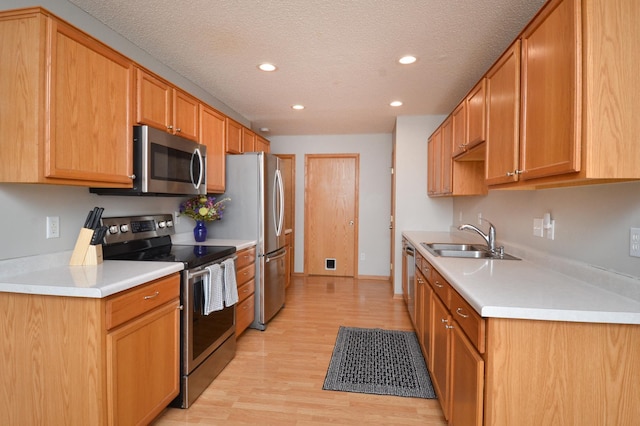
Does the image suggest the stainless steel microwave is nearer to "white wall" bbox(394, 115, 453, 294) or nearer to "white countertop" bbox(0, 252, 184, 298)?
"white countertop" bbox(0, 252, 184, 298)

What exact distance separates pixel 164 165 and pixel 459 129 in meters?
2.28

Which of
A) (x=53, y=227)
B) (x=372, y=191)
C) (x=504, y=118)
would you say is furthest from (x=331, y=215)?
(x=53, y=227)

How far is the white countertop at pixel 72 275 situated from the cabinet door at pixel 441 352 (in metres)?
1.54

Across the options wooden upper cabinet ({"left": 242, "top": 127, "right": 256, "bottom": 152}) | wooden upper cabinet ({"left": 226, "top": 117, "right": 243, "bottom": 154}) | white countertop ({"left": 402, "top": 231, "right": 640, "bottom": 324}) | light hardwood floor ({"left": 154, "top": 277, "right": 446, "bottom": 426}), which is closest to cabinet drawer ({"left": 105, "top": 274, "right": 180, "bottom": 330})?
light hardwood floor ({"left": 154, "top": 277, "right": 446, "bottom": 426})

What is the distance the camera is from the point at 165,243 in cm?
279

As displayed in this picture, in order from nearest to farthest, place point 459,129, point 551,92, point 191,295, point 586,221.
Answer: point 551,92 < point 586,221 < point 191,295 < point 459,129

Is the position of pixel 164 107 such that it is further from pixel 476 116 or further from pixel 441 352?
pixel 441 352

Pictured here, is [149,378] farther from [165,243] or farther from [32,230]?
[165,243]

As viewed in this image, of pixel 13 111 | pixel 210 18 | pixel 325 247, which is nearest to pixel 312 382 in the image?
pixel 13 111

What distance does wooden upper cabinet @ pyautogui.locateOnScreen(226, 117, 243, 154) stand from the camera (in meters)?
3.35

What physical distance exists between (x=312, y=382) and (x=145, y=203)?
186 centimetres

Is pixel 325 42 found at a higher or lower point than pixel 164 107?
higher

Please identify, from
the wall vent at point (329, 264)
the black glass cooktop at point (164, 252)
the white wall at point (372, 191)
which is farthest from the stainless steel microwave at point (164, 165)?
the wall vent at point (329, 264)

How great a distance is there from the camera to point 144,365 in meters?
1.71
